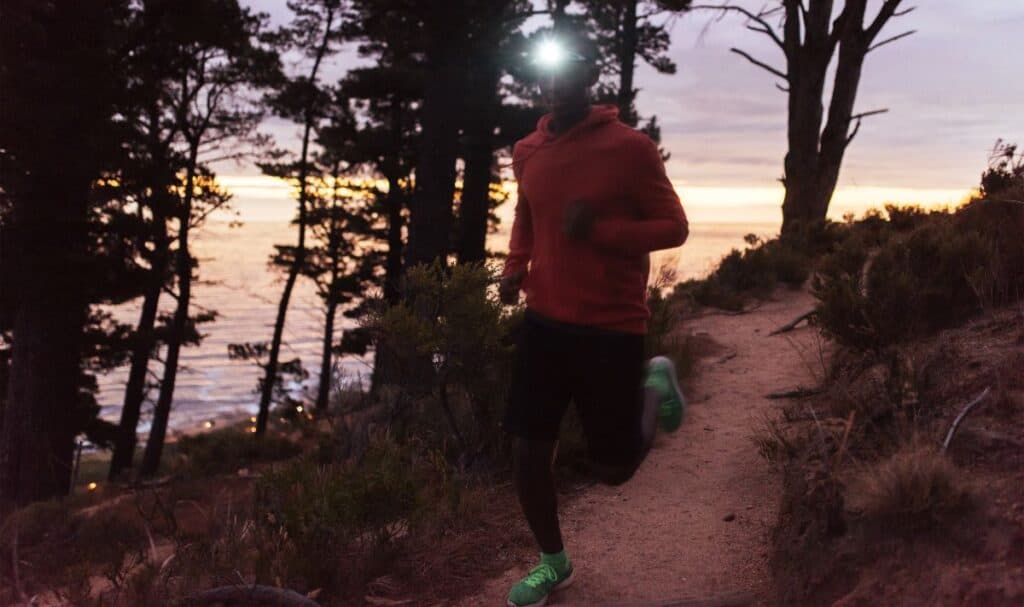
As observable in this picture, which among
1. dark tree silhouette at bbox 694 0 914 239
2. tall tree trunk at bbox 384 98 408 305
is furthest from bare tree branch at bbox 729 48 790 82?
tall tree trunk at bbox 384 98 408 305

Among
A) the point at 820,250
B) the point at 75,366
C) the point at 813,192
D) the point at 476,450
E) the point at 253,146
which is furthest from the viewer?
the point at 253,146

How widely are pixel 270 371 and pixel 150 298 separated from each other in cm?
472

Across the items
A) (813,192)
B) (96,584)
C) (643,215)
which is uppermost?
(813,192)

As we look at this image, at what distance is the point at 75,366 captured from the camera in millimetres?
12516

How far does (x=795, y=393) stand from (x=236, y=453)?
501 inches

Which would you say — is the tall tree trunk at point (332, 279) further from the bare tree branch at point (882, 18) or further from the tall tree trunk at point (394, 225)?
the bare tree branch at point (882, 18)

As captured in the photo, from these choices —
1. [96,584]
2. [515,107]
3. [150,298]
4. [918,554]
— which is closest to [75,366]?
[96,584]

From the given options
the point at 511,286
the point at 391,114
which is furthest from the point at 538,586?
the point at 391,114

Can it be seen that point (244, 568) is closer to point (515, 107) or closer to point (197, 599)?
point (197, 599)

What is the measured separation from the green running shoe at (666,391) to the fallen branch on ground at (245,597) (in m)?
1.77

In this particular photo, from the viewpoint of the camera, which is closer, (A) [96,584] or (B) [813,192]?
(A) [96,584]

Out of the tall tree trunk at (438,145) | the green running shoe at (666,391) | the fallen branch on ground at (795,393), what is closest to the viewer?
the green running shoe at (666,391)

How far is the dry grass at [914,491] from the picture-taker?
2.82 meters

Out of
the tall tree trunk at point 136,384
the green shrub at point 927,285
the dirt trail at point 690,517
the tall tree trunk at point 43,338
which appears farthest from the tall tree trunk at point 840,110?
the tall tree trunk at point 136,384
